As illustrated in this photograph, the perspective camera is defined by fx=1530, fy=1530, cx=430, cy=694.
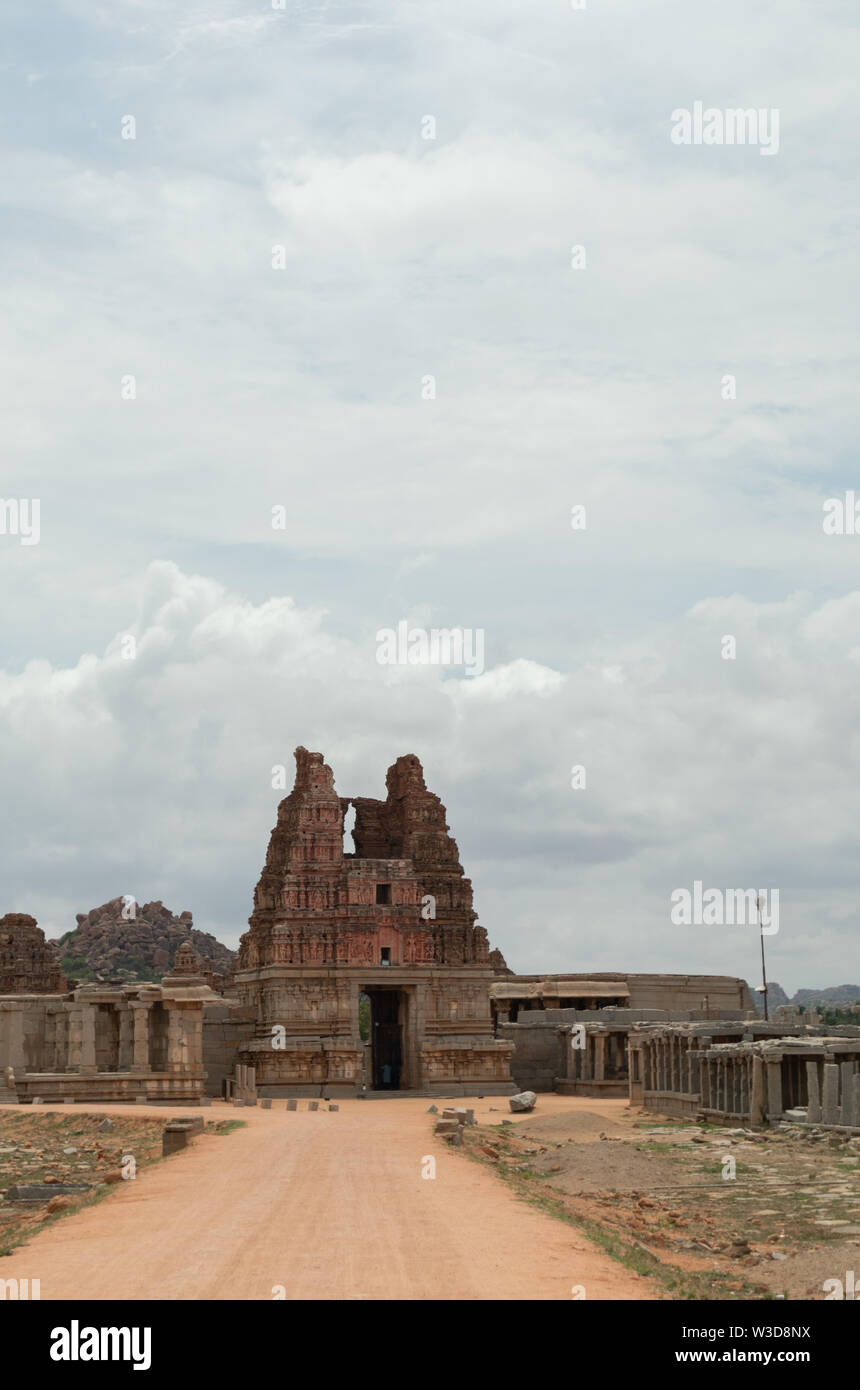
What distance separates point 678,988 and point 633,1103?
2836 centimetres

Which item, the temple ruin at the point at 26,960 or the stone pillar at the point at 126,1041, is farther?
the temple ruin at the point at 26,960

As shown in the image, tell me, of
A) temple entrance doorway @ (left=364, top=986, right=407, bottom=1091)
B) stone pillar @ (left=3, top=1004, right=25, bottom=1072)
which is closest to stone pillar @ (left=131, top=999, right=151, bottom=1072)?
stone pillar @ (left=3, top=1004, right=25, bottom=1072)

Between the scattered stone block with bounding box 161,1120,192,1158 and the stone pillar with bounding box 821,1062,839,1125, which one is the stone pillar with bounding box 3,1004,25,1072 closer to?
the scattered stone block with bounding box 161,1120,192,1158

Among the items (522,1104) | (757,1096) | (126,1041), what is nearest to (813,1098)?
(757,1096)

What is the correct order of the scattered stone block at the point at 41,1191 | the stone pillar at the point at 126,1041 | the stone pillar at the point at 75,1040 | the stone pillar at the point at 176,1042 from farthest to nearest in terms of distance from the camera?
the stone pillar at the point at 126,1041, the stone pillar at the point at 75,1040, the stone pillar at the point at 176,1042, the scattered stone block at the point at 41,1191

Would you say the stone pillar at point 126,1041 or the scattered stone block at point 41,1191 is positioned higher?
the stone pillar at point 126,1041

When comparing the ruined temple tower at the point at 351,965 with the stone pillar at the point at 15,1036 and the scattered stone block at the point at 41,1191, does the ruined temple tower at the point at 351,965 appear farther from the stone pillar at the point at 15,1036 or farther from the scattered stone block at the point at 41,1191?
the scattered stone block at the point at 41,1191

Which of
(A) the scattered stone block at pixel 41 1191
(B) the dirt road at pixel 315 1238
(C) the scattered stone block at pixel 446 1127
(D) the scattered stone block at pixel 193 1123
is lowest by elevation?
(A) the scattered stone block at pixel 41 1191

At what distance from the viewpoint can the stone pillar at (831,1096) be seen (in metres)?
43.1

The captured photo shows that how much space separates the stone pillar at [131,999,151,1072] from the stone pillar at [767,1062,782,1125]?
25972mm

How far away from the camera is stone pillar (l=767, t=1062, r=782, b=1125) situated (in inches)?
1832

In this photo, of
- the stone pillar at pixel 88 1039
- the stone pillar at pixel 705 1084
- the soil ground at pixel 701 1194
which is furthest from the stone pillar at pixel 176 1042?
the stone pillar at pixel 705 1084

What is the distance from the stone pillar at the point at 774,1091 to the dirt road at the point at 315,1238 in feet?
46.4
